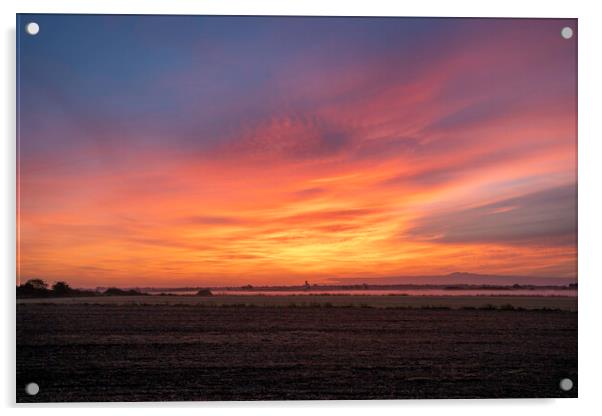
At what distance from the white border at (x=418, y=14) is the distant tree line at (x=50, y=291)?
71 millimetres

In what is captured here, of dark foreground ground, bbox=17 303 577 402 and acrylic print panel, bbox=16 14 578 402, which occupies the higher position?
acrylic print panel, bbox=16 14 578 402

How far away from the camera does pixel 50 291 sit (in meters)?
3.42

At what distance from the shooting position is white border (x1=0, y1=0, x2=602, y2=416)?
3438mm

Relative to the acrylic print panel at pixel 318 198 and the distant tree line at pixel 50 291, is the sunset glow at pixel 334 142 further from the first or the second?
the distant tree line at pixel 50 291

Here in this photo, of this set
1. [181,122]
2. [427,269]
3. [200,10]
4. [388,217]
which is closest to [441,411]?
[427,269]

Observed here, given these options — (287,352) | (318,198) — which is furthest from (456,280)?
(287,352)

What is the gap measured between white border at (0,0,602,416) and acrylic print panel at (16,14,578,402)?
0.05m

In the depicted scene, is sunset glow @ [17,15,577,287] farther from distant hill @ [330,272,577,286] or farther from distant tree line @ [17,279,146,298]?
distant tree line @ [17,279,146,298]

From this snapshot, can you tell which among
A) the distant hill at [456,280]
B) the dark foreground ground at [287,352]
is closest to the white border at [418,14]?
the dark foreground ground at [287,352]

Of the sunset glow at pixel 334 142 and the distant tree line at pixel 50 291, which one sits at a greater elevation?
the sunset glow at pixel 334 142

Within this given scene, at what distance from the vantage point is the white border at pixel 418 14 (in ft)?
11.3

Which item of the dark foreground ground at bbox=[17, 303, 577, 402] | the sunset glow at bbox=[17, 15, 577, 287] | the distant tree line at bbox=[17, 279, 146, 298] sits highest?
the sunset glow at bbox=[17, 15, 577, 287]

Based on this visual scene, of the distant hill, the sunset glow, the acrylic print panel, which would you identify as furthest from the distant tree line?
the distant hill

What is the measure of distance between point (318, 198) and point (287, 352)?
0.76m
